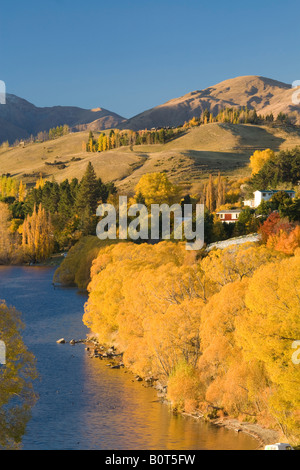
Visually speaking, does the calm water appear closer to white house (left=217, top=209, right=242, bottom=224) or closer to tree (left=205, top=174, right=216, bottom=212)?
white house (left=217, top=209, right=242, bottom=224)

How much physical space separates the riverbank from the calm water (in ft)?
1.88

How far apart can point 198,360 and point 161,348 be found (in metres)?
4.00

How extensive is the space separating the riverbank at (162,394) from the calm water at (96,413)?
57 cm

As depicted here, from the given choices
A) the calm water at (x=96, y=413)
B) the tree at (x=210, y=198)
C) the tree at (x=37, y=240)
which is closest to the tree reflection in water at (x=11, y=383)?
the calm water at (x=96, y=413)

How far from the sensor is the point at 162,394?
4625cm

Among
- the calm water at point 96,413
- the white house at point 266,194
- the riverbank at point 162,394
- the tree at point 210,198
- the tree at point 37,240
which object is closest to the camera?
the calm water at point 96,413

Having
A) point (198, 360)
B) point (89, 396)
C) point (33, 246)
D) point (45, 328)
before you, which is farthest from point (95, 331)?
point (33, 246)

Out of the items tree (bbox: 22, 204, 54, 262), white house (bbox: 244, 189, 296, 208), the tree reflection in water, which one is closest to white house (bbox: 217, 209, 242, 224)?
white house (bbox: 244, 189, 296, 208)

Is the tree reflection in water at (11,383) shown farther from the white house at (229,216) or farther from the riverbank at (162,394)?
the white house at (229,216)

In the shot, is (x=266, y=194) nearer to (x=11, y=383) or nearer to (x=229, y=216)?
(x=229, y=216)

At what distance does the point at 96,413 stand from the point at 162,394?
20.8 ft

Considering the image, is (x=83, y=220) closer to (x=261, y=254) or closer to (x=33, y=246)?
(x=33, y=246)

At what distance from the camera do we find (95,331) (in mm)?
64812

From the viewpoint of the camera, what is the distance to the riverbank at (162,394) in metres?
36.8
